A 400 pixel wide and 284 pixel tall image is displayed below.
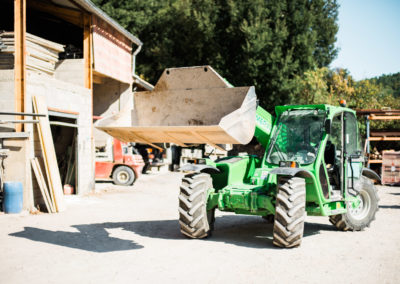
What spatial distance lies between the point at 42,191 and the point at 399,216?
8.82 meters

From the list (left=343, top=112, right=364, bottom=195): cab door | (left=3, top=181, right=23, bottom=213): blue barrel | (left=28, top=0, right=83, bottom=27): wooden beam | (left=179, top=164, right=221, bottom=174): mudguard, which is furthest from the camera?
(left=28, top=0, right=83, bottom=27): wooden beam

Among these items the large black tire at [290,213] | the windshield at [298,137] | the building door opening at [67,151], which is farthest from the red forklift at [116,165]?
the large black tire at [290,213]

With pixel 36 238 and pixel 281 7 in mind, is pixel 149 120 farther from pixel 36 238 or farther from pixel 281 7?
pixel 281 7

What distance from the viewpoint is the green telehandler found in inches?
276

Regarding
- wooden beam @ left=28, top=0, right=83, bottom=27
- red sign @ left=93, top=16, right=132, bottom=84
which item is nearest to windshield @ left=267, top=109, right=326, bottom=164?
red sign @ left=93, top=16, right=132, bottom=84

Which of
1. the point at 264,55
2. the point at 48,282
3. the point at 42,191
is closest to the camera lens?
the point at 48,282

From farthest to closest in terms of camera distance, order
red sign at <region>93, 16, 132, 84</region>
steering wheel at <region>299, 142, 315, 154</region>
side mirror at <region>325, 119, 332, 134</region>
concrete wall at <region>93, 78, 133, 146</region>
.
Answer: concrete wall at <region>93, 78, 133, 146</region>
red sign at <region>93, 16, 132, 84</region>
steering wheel at <region>299, 142, 315, 154</region>
side mirror at <region>325, 119, 332, 134</region>

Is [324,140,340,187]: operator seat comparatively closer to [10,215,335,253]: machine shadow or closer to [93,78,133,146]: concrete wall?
[10,215,335,253]: machine shadow

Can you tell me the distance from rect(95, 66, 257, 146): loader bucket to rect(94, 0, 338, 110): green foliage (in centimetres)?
1892

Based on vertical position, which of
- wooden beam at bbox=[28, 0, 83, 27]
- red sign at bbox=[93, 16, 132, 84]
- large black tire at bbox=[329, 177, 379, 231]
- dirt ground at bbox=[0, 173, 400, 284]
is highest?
wooden beam at bbox=[28, 0, 83, 27]

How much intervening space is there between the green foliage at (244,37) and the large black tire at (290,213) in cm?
2002

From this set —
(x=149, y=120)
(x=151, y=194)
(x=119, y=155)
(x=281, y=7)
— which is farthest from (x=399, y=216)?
(x=281, y=7)

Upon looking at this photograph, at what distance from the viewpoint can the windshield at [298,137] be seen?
8.02 metres

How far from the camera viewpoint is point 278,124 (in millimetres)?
8508
